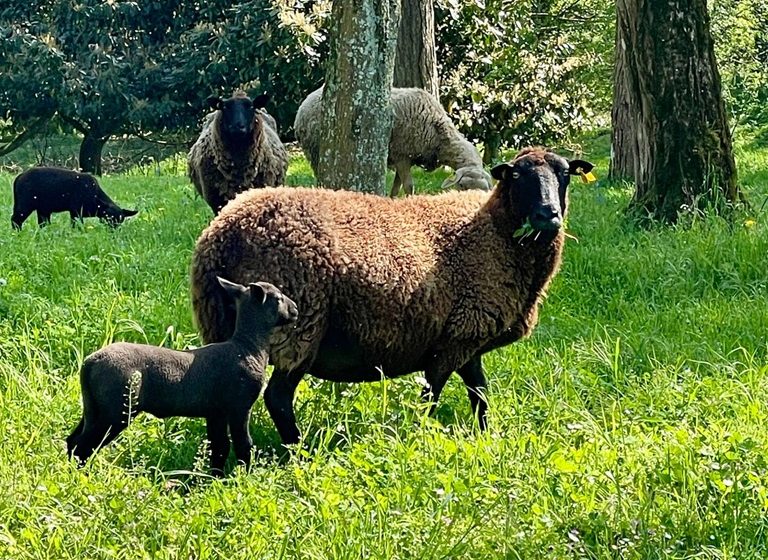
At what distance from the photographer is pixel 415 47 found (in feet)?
43.8

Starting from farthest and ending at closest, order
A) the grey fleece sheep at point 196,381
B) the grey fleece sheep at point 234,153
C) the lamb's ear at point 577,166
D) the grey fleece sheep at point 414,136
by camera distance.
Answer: the grey fleece sheep at point 414,136 → the grey fleece sheep at point 234,153 → the lamb's ear at point 577,166 → the grey fleece sheep at point 196,381

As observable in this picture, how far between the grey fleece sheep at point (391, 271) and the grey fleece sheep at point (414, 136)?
6.32m

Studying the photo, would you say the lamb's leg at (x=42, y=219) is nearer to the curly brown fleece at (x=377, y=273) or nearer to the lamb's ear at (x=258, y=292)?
the curly brown fleece at (x=377, y=273)

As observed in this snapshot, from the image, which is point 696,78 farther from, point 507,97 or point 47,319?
point 507,97

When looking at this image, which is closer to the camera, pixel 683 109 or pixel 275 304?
pixel 275 304

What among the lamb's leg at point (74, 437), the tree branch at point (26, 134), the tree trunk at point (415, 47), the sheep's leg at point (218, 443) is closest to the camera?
the lamb's leg at point (74, 437)

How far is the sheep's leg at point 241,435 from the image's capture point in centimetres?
475

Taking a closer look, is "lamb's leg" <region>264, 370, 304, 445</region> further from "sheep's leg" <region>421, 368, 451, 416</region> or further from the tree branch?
the tree branch

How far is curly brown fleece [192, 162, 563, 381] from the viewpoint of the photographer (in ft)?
17.0

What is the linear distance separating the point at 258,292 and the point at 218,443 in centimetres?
75

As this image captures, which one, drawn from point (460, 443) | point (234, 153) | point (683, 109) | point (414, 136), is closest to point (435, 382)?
point (460, 443)

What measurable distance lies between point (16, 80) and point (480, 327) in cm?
1621

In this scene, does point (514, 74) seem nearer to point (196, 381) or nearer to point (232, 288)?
point (232, 288)

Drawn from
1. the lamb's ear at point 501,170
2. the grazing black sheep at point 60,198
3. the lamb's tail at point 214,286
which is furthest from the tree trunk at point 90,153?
the lamb's tail at point 214,286
